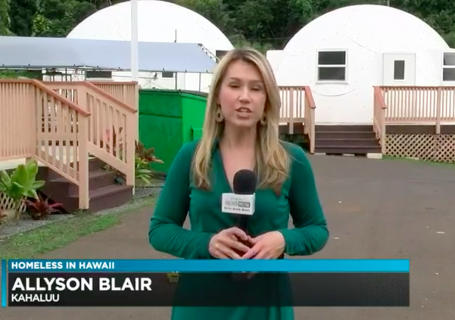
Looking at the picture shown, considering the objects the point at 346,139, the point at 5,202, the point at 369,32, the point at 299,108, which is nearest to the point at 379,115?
the point at 346,139

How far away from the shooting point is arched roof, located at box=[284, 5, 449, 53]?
24.0m

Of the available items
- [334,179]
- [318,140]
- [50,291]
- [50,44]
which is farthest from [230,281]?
[50,44]

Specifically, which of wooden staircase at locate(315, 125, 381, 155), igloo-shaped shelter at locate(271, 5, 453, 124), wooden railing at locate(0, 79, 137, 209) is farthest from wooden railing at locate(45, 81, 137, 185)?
igloo-shaped shelter at locate(271, 5, 453, 124)

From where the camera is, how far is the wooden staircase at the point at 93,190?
11.1 metres

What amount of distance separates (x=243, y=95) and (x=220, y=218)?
0.43 metres

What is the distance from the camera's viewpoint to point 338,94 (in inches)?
948

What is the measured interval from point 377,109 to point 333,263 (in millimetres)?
19989

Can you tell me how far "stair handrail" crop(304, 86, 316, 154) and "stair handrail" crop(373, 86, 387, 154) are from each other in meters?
1.75

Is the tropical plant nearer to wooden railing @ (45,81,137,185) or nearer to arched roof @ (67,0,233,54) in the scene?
wooden railing @ (45,81,137,185)

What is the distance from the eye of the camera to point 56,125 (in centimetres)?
1129

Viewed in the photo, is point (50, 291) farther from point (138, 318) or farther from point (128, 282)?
point (138, 318)

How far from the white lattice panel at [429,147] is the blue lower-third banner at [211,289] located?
20316 millimetres
